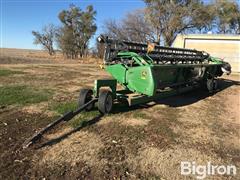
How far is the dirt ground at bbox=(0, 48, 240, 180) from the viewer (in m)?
3.32

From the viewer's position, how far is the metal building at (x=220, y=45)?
2091cm

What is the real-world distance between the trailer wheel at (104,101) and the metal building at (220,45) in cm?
1762

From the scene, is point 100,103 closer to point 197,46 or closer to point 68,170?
point 68,170

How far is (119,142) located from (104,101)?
1.47 m

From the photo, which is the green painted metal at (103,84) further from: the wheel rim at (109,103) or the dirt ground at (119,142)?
the dirt ground at (119,142)

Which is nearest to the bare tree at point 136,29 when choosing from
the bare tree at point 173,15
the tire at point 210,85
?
the bare tree at point 173,15

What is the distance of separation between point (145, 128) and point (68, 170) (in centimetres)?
213

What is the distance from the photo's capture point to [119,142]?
4.25 m

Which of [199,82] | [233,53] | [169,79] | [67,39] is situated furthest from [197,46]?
[67,39]

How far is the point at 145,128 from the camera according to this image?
503cm

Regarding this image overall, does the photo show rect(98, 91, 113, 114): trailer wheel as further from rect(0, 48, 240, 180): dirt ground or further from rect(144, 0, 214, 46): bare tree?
rect(144, 0, 214, 46): bare tree

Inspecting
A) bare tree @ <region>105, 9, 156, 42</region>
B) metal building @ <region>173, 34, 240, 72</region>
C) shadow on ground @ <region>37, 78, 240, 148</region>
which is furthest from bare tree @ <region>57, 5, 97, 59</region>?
shadow on ground @ <region>37, 78, 240, 148</region>

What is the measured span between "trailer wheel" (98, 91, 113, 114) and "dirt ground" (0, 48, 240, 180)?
182mm

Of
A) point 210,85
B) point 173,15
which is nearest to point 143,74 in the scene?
point 210,85
